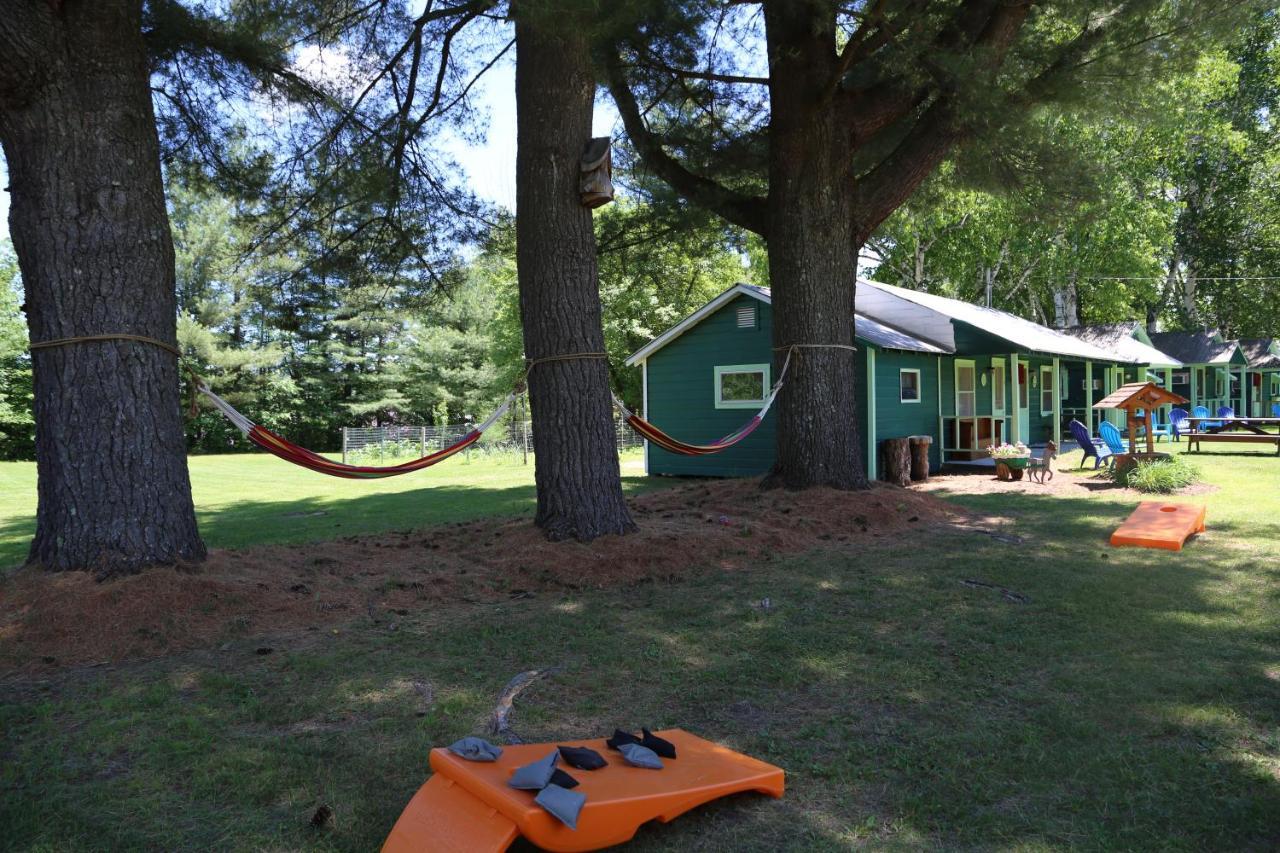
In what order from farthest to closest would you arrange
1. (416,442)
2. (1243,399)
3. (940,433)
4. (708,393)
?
(1243,399) < (416,442) < (940,433) < (708,393)

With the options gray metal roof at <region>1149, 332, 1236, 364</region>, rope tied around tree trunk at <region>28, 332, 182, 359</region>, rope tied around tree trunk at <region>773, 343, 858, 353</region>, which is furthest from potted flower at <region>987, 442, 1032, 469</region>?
gray metal roof at <region>1149, 332, 1236, 364</region>

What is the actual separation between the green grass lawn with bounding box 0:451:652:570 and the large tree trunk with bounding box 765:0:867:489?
3359 mm

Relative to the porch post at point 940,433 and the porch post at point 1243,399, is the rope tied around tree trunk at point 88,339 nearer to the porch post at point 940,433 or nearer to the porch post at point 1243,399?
the porch post at point 940,433

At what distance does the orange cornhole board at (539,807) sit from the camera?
6.99 ft

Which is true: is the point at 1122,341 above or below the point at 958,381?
above

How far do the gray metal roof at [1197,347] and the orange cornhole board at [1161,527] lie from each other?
23912mm

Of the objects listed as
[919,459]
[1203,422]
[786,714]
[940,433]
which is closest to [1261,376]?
Result: [1203,422]

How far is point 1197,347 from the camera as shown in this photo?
27594mm

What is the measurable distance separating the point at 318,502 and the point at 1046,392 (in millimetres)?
15513

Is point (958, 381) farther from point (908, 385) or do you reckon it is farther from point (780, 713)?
point (780, 713)

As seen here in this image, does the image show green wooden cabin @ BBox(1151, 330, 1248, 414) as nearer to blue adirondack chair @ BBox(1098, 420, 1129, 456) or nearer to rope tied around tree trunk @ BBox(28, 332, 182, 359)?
blue adirondack chair @ BBox(1098, 420, 1129, 456)

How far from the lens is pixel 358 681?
3559 mm

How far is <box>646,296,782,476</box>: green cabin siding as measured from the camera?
13266 millimetres

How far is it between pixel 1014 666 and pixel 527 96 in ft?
16.2
